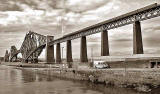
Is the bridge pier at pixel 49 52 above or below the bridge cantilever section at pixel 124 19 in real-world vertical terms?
below

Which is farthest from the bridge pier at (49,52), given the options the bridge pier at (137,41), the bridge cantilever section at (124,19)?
the bridge pier at (137,41)

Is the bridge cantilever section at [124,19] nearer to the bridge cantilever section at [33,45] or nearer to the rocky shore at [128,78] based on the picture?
the rocky shore at [128,78]

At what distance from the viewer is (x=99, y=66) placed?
4712 cm

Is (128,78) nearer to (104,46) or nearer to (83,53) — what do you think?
(104,46)

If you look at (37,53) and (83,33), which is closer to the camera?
(83,33)

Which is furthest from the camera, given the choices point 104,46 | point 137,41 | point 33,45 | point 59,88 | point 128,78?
point 33,45

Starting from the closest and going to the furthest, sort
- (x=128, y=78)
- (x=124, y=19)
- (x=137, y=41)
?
(x=128, y=78) → (x=137, y=41) → (x=124, y=19)

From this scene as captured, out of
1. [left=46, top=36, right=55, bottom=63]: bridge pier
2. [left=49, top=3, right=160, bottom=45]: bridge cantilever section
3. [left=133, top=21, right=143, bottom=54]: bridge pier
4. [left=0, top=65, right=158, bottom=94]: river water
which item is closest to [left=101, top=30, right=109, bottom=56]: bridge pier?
[left=49, top=3, right=160, bottom=45]: bridge cantilever section

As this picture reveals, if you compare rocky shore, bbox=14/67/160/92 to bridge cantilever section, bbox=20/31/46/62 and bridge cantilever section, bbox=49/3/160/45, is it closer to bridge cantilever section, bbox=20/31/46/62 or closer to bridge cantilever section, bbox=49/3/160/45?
bridge cantilever section, bbox=49/3/160/45

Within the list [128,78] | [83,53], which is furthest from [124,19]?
[128,78]

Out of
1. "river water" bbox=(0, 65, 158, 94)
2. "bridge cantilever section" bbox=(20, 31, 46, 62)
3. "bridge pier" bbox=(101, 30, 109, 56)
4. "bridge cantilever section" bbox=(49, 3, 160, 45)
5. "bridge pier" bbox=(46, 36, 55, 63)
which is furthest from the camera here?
"bridge cantilever section" bbox=(20, 31, 46, 62)

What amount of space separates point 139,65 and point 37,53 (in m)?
133

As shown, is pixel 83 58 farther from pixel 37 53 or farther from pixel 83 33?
pixel 37 53

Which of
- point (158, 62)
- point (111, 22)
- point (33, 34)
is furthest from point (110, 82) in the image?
point (33, 34)
